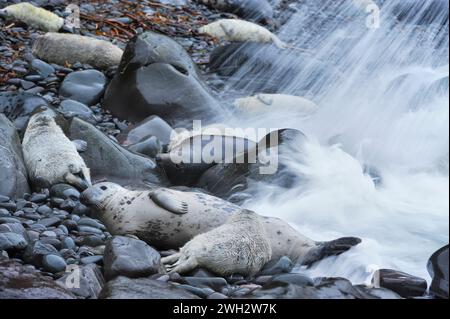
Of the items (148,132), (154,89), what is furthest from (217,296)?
(154,89)

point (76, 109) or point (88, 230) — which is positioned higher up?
point (88, 230)

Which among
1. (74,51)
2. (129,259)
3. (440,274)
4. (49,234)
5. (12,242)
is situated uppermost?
(440,274)

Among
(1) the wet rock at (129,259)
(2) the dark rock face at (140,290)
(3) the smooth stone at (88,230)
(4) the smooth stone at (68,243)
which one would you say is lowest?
(3) the smooth stone at (88,230)

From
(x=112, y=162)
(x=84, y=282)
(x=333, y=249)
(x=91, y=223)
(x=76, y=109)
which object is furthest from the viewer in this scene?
(x=76, y=109)

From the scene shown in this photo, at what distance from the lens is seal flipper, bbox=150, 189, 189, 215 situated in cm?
554

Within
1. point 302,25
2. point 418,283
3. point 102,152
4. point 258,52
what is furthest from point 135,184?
point 302,25

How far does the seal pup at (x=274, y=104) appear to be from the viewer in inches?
347

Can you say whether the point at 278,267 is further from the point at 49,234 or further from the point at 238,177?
the point at 238,177

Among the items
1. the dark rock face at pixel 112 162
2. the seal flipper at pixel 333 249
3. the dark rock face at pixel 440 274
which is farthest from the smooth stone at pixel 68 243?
the dark rock face at pixel 440 274

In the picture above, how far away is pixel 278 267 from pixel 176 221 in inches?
33.7

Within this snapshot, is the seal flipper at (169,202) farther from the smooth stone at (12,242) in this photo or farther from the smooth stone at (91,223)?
the smooth stone at (12,242)

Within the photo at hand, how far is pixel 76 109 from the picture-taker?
7973mm

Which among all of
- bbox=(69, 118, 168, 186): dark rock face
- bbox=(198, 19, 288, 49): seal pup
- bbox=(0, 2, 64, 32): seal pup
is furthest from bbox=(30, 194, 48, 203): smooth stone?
bbox=(198, 19, 288, 49): seal pup

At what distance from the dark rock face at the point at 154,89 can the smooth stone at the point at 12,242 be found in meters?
3.44
